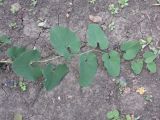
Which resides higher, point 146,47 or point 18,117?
point 146,47

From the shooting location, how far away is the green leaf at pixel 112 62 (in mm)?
2844

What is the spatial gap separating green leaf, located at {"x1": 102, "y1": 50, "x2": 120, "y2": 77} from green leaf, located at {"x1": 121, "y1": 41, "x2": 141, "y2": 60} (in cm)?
7

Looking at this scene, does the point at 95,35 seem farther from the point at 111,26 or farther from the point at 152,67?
the point at 152,67

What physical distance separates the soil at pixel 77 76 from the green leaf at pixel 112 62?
2.8 inches

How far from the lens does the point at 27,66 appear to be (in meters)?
2.58

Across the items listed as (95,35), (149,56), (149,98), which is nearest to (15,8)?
(95,35)

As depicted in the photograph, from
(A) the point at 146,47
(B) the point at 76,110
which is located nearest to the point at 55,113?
(B) the point at 76,110

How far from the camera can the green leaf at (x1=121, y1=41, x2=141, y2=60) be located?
2.88m

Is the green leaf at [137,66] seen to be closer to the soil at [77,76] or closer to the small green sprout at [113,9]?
the soil at [77,76]

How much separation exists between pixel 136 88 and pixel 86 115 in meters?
0.39

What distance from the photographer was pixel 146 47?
2941 millimetres

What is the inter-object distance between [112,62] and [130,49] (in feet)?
0.52

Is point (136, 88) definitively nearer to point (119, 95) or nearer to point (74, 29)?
point (119, 95)

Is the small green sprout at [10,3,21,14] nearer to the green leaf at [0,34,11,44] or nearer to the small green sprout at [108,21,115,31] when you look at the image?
the green leaf at [0,34,11,44]
